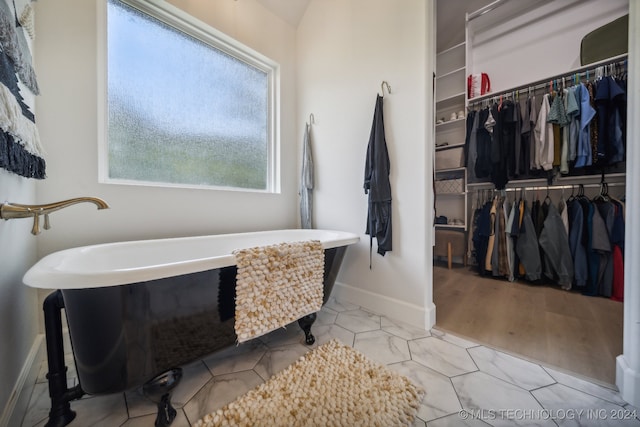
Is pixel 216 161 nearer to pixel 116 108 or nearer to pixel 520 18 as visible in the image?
pixel 116 108

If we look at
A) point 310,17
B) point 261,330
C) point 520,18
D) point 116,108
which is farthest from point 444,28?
point 261,330

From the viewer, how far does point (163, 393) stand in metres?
0.76

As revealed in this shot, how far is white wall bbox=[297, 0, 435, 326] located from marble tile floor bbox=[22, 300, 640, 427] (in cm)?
32

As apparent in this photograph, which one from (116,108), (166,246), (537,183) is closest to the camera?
(166,246)

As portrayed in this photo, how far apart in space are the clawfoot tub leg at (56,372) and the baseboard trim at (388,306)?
1476mm

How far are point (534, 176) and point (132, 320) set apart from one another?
3.13m

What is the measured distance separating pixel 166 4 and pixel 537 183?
3553 mm

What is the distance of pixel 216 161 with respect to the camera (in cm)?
183

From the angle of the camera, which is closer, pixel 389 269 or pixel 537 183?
pixel 389 269

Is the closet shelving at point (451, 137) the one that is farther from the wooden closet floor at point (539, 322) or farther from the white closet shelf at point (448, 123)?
the wooden closet floor at point (539, 322)

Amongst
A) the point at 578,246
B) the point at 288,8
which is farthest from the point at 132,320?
the point at 578,246

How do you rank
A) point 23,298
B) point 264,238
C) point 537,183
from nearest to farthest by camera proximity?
point 23,298
point 264,238
point 537,183

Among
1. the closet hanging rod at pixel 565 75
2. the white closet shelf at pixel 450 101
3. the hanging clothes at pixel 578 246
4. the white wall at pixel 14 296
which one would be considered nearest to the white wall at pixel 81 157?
the white wall at pixel 14 296

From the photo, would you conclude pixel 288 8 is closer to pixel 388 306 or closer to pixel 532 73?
pixel 532 73
